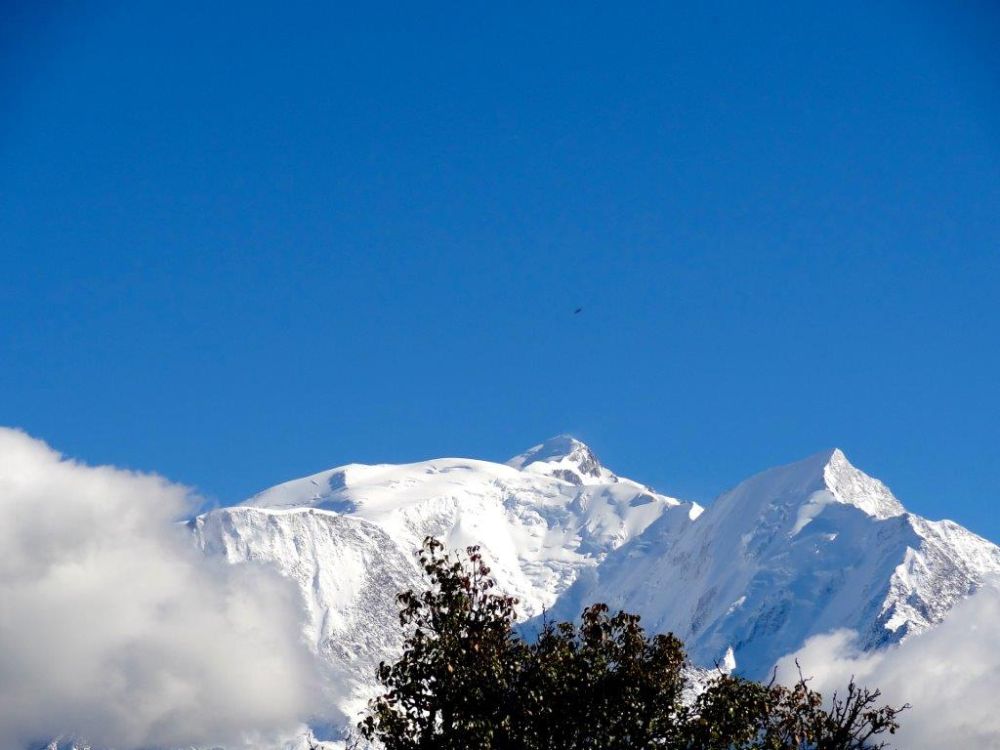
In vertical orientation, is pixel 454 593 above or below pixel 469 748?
above

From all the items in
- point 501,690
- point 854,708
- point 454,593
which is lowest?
point 854,708

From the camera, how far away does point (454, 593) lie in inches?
1945

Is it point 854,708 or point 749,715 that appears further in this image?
point 749,715

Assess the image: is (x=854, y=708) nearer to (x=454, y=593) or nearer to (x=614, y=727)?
(x=614, y=727)

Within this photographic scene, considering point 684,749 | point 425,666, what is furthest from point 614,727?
point 425,666

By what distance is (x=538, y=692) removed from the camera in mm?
48281

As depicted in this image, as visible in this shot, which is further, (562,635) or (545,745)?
(562,635)

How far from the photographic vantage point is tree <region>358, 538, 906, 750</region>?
48125 millimetres

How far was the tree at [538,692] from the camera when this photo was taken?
48.1 m

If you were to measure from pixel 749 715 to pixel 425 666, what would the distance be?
36.6ft

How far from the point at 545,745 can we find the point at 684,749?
177 inches

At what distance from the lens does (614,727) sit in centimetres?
4881

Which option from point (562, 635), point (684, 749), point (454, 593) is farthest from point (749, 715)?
point (454, 593)

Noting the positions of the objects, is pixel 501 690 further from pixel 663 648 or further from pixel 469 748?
pixel 663 648
